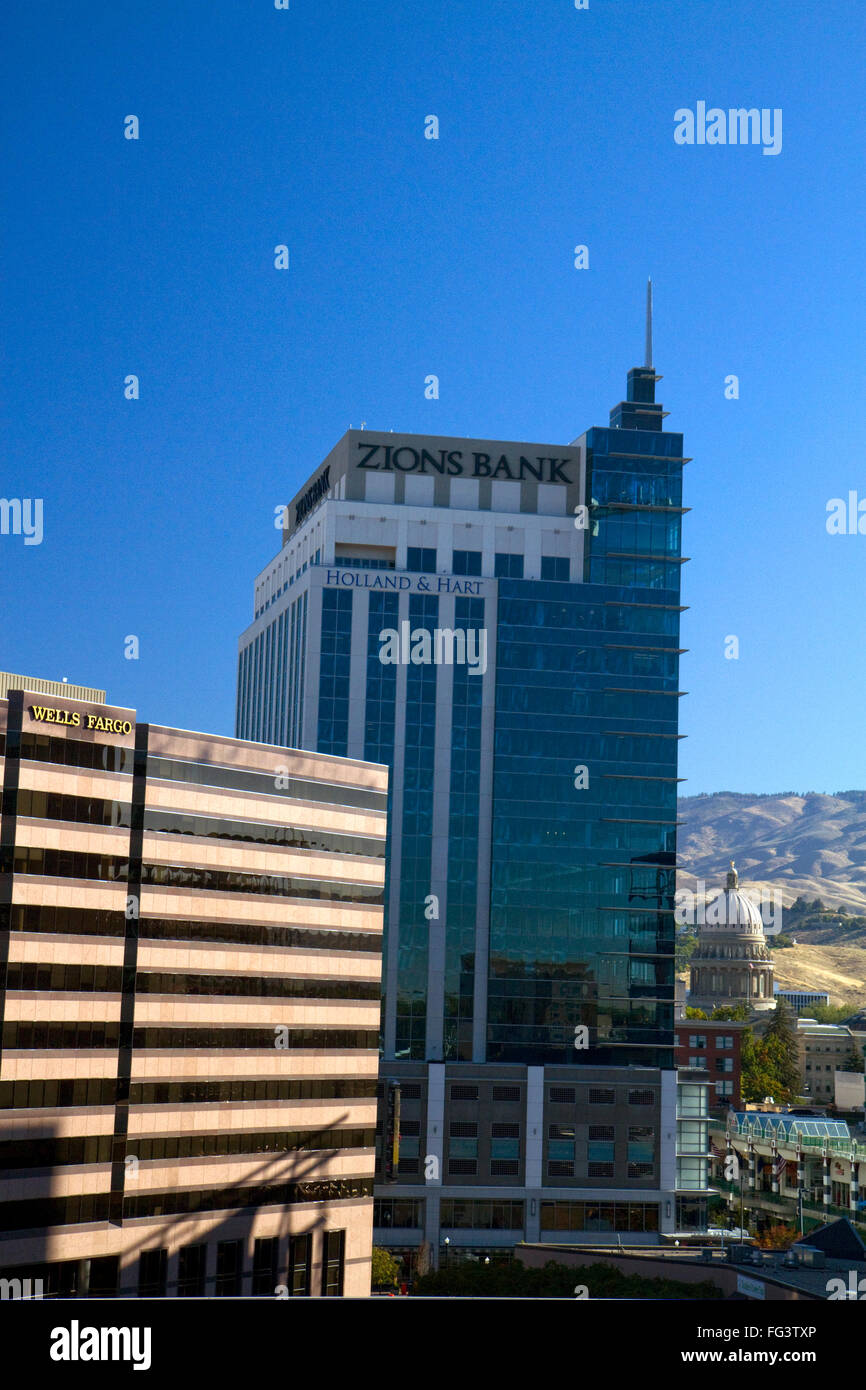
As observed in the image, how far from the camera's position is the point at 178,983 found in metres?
88.6

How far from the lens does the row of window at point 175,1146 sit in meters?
78.4

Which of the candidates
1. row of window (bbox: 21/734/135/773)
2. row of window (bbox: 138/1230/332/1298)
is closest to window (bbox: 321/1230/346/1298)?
row of window (bbox: 138/1230/332/1298)

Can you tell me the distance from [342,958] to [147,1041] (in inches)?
701

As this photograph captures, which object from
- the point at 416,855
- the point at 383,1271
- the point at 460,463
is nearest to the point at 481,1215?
the point at 383,1271

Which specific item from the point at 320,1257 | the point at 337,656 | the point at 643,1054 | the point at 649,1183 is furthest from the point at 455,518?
the point at 320,1257

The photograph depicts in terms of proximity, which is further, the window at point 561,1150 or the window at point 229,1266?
the window at point 561,1150

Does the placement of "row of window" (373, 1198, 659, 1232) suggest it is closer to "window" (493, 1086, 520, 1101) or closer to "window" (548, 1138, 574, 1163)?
"window" (548, 1138, 574, 1163)

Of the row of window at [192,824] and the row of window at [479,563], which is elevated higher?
the row of window at [479,563]

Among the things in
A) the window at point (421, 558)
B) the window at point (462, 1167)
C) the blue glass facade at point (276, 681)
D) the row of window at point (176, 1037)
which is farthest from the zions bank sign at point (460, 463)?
the window at point (462, 1167)

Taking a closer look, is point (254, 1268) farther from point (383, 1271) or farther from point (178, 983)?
point (383, 1271)

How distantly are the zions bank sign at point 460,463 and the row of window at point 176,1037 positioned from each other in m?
61.1

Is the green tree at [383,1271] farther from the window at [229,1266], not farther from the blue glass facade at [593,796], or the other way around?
the blue glass facade at [593,796]

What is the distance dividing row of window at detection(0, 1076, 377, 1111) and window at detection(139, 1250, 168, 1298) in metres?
8.35

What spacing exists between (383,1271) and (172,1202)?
2570 cm
